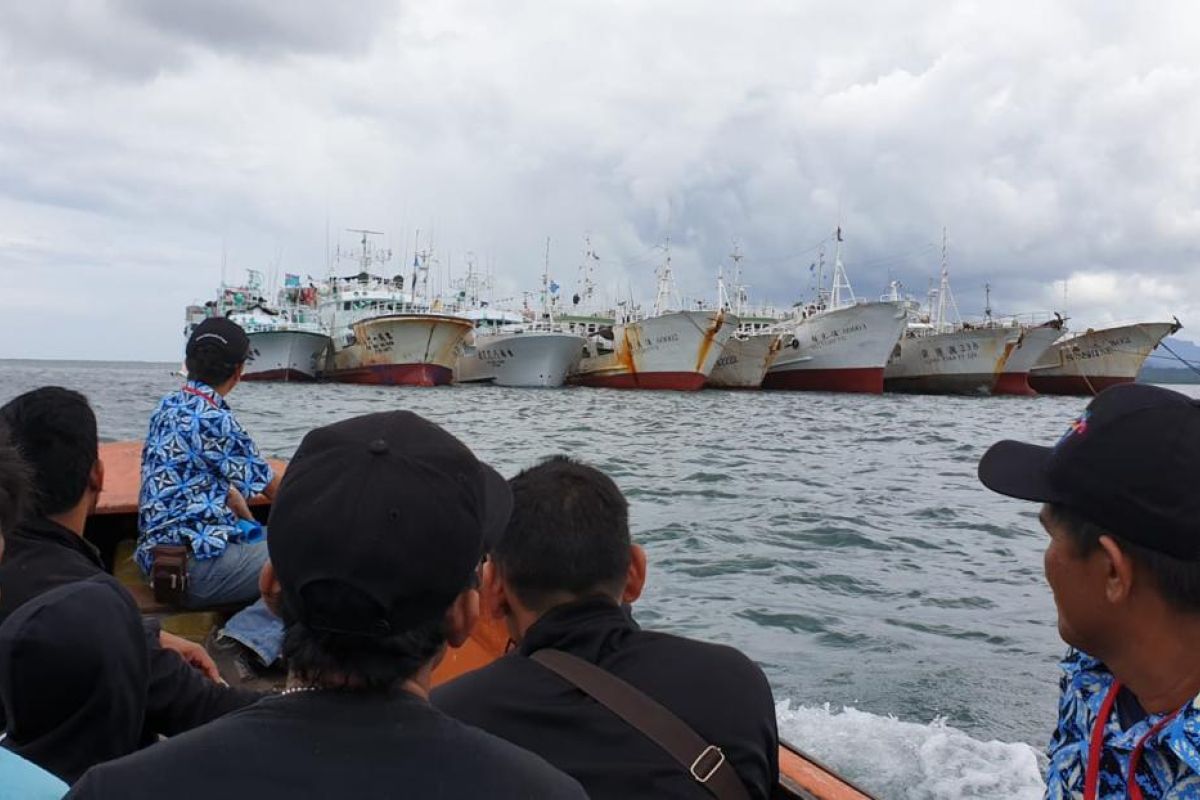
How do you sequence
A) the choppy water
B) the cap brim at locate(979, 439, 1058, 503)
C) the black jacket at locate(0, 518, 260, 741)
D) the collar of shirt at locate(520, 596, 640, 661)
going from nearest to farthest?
the cap brim at locate(979, 439, 1058, 503) < the collar of shirt at locate(520, 596, 640, 661) < the black jacket at locate(0, 518, 260, 741) < the choppy water

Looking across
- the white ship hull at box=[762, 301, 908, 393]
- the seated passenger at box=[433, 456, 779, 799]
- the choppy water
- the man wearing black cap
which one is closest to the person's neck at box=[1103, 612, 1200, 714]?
the man wearing black cap

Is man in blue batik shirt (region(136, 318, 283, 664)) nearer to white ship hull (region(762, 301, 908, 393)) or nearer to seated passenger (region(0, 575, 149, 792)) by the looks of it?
seated passenger (region(0, 575, 149, 792))

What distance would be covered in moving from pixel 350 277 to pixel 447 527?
6009 centimetres

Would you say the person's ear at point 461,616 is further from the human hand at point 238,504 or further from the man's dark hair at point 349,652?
the human hand at point 238,504

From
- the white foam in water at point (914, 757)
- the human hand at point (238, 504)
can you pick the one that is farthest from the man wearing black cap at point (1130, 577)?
the human hand at point (238, 504)

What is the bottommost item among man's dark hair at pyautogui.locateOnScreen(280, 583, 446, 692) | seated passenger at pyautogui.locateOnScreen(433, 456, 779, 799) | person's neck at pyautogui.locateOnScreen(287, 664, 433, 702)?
seated passenger at pyautogui.locateOnScreen(433, 456, 779, 799)

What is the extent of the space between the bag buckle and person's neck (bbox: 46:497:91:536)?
194 cm

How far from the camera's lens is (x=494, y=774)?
3.46ft

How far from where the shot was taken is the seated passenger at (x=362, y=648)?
A: 101 centimetres

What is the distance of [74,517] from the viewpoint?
2689 millimetres

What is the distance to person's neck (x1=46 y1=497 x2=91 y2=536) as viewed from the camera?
2.65 m

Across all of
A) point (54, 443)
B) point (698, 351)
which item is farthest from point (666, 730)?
point (698, 351)

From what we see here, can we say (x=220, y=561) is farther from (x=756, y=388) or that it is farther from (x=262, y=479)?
(x=756, y=388)

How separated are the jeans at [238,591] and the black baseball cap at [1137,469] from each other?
341cm
